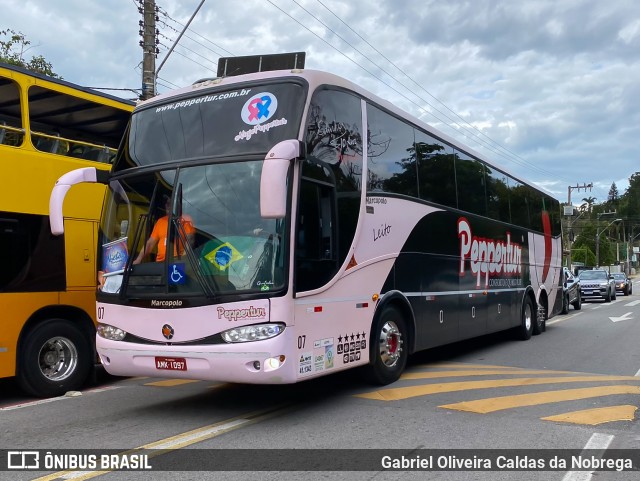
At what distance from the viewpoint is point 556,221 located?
18.2m

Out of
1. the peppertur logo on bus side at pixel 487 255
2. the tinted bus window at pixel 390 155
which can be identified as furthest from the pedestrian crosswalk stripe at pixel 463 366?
the tinted bus window at pixel 390 155

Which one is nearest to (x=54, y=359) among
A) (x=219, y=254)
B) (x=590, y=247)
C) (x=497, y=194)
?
(x=219, y=254)

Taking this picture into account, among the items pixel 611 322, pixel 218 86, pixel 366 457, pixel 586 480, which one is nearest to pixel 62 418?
pixel 366 457

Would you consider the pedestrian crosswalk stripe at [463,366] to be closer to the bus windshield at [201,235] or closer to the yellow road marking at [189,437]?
the yellow road marking at [189,437]

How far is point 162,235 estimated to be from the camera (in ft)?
21.4

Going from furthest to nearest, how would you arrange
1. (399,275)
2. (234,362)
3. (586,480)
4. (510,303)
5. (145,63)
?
1. (145,63)
2. (510,303)
3. (399,275)
4. (234,362)
5. (586,480)

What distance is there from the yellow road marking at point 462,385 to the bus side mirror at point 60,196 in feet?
13.2

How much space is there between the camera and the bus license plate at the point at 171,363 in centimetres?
624

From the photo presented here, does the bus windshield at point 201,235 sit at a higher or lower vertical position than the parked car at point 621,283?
higher

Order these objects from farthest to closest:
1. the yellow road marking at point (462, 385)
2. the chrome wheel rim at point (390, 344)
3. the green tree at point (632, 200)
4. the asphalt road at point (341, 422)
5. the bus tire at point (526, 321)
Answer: the green tree at point (632, 200) < the bus tire at point (526, 321) < the chrome wheel rim at point (390, 344) < the yellow road marking at point (462, 385) < the asphalt road at point (341, 422)

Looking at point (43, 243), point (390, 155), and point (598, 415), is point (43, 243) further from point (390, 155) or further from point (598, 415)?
point (598, 415)

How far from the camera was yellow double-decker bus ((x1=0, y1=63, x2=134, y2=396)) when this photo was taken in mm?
7852

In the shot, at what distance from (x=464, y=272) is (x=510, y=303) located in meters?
3.17

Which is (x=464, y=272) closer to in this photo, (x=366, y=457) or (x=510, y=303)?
(x=510, y=303)
